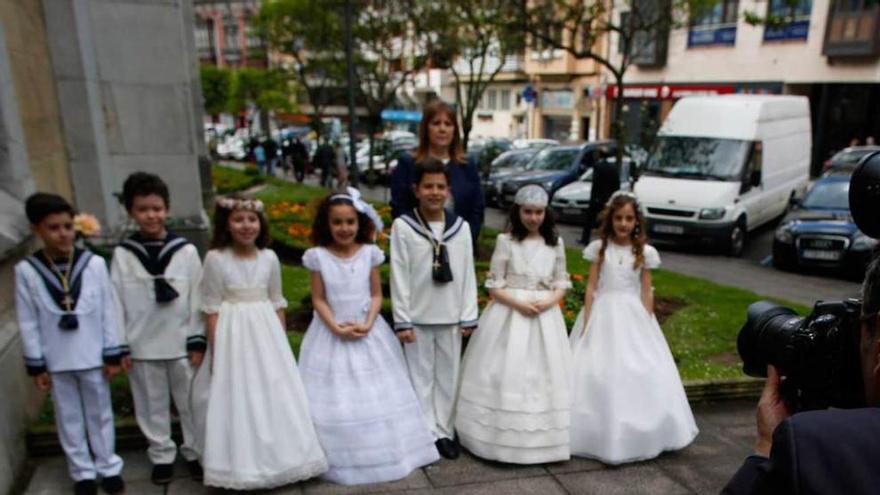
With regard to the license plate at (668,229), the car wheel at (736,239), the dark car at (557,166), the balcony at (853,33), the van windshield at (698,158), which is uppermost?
the balcony at (853,33)

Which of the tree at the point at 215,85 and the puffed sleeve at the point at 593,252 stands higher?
the tree at the point at 215,85

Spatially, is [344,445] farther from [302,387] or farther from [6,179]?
[6,179]

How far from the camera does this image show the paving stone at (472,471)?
3759 millimetres

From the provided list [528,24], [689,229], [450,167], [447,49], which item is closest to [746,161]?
[689,229]

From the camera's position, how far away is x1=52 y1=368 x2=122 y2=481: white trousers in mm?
3447

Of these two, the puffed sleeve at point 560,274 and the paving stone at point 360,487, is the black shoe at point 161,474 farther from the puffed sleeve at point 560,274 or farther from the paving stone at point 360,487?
the puffed sleeve at point 560,274

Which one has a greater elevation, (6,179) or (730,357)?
(6,179)

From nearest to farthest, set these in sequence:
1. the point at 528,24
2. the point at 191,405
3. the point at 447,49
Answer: the point at 191,405
the point at 528,24
the point at 447,49

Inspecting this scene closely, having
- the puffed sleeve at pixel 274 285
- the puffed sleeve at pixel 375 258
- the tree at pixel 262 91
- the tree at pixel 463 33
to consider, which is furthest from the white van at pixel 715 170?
the tree at pixel 262 91

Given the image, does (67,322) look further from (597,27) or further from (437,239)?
(597,27)

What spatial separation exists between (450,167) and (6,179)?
3295 millimetres

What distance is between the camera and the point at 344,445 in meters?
3.64

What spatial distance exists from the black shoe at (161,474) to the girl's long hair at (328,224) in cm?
165

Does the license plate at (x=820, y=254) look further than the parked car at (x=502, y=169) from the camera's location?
No
